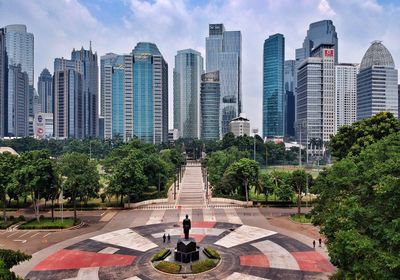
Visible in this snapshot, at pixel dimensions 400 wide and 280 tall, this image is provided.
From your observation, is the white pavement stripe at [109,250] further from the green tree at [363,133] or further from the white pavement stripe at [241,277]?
the green tree at [363,133]

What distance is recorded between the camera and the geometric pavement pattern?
30.4m

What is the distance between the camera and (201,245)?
38.8 meters

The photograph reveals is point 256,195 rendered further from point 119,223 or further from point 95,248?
point 95,248

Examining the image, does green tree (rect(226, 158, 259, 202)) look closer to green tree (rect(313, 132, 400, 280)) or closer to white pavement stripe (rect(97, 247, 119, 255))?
white pavement stripe (rect(97, 247, 119, 255))

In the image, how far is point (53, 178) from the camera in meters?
49.5

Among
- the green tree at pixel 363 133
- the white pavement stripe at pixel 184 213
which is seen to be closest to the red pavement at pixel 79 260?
the white pavement stripe at pixel 184 213

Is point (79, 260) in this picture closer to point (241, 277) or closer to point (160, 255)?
point (160, 255)

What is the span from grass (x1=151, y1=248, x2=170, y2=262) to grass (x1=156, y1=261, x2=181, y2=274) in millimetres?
1453

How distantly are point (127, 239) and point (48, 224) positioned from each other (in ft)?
45.3

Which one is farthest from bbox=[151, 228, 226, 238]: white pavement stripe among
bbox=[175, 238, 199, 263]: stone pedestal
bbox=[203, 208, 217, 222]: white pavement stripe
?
bbox=[175, 238, 199, 263]: stone pedestal

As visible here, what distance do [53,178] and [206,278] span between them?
102 feet

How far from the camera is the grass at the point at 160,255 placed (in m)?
33.8

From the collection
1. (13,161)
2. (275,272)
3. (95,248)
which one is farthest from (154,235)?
(13,161)

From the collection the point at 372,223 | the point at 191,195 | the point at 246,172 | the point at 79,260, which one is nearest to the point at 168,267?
the point at 79,260
